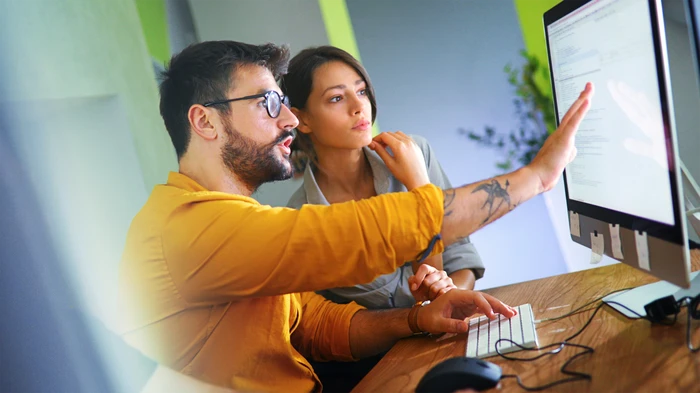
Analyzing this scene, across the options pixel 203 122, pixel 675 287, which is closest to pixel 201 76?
pixel 203 122

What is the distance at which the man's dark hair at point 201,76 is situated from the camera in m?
1.52

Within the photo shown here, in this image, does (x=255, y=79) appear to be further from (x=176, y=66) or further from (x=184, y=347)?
(x=184, y=347)

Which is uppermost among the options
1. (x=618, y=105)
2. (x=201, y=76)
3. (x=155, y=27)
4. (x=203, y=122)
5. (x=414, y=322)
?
(x=155, y=27)

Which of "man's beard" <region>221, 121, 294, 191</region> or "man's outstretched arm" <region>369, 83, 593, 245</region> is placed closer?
"man's outstretched arm" <region>369, 83, 593, 245</region>

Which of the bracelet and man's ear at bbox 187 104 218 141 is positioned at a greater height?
man's ear at bbox 187 104 218 141

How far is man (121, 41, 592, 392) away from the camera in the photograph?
1.10 metres

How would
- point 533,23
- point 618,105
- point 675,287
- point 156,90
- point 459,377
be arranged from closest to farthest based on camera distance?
point 459,377 → point 618,105 → point 675,287 → point 156,90 → point 533,23

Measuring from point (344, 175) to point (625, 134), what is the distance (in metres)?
1.12

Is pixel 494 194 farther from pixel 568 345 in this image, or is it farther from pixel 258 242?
pixel 258 242

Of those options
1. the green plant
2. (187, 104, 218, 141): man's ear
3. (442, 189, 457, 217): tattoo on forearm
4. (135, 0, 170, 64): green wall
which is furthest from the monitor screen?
the green plant

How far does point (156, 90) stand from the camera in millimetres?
1937

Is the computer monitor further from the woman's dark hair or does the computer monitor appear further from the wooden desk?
the woman's dark hair

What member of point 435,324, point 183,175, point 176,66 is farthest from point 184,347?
point 176,66

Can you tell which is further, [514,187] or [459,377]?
[514,187]
